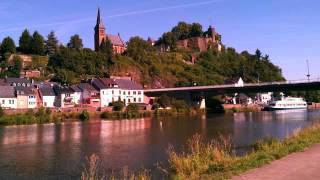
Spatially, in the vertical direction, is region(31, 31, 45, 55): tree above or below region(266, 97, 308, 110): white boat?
above

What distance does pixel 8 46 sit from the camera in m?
109

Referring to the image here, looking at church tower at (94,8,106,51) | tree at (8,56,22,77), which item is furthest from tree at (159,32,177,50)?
tree at (8,56,22,77)

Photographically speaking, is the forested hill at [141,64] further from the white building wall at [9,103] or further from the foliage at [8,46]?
the white building wall at [9,103]

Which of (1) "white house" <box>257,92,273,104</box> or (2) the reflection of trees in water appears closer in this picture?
(2) the reflection of trees in water

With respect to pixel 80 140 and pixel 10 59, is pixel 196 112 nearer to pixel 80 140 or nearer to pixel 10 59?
pixel 10 59

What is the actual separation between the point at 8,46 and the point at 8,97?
28821 mm

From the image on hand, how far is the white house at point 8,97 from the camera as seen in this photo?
83250 millimetres

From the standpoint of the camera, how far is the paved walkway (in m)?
15.2

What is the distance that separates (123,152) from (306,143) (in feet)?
43.4

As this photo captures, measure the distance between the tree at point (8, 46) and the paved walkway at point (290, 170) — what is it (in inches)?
3909

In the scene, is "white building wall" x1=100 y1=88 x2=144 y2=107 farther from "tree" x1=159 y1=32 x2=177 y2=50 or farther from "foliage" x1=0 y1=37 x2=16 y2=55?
"tree" x1=159 y1=32 x2=177 y2=50

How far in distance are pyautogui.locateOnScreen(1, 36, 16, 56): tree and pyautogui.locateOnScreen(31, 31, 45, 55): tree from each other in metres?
5.67

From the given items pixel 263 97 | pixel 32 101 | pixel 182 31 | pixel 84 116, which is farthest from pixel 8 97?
pixel 182 31

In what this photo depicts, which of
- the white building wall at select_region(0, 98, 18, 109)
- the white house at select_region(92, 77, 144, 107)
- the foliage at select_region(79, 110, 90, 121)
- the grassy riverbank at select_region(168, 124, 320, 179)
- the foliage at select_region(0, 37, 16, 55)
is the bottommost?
the grassy riverbank at select_region(168, 124, 320, 179)
